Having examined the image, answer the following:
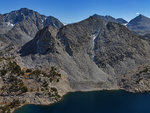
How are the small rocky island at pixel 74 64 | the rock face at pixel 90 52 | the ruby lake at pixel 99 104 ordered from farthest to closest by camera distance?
the rock face at pixel 90 52 → the small rocky island at pixel 74 64 → the ruby lake at pixel 99 104

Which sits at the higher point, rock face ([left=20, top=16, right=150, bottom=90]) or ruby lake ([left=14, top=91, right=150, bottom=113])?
Answer: rock face ([left=20, top=16, right=150, bottom=90])

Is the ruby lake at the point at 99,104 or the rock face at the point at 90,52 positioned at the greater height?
the rock face at the point at 90,52

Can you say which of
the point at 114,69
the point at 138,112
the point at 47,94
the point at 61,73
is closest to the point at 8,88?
the point at 47,94

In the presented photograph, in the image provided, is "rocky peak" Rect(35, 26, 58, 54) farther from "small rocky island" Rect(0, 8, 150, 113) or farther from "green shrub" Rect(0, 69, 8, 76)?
"green shrub" Rect(0, 69, 8, 76)

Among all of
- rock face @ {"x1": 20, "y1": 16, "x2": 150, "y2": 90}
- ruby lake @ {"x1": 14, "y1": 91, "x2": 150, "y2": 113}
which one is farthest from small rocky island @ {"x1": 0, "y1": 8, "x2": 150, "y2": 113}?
ruby lake @ {"x1": 14, "y1": 91, "x2": 150, "y2": 113}

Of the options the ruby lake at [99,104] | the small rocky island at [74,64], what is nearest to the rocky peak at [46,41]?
the small rocky island at [74,64]

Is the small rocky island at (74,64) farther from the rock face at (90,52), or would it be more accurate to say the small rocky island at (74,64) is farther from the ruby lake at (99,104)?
the ruby lake at (99,104)

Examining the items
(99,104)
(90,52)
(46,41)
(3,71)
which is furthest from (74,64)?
(3,71)
